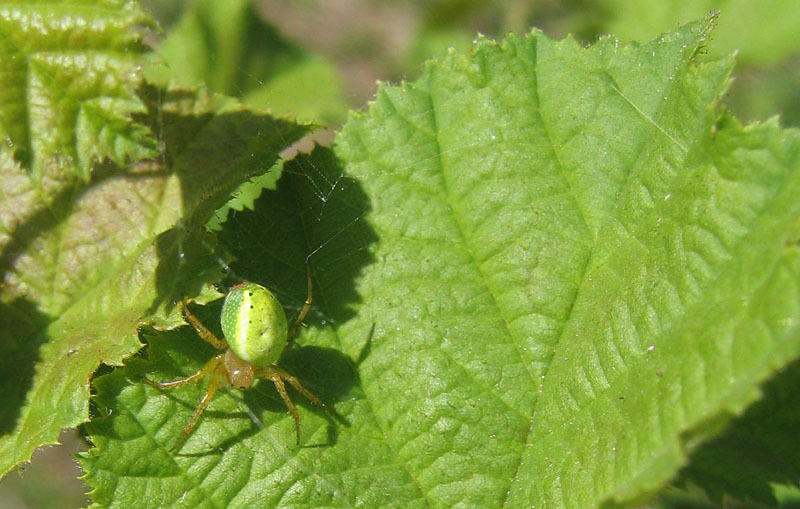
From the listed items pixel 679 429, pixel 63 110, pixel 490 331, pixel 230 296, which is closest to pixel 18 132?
pixel 63 110

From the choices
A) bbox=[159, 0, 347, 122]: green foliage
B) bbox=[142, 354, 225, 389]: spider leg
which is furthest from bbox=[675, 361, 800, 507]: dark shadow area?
bbox=[159, 0, 347, 122]: green foliage

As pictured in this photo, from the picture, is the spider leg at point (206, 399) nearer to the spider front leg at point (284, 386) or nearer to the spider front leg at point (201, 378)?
the spider front leg at point (201, 378)

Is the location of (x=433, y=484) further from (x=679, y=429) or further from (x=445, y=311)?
(x=679, y=429)

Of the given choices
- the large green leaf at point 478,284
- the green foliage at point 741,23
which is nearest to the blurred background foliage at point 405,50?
the green foliage at point 741,23

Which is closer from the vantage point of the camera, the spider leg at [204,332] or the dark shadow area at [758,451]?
the dark shadow area at [758,451]

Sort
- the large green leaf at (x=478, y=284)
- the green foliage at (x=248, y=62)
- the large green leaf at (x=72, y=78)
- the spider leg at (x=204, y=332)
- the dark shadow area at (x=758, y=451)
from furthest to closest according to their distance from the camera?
the green foliage at (x=248, y=62) < the spider leg at (x=204, y=332) < the large green leaf at (x=72, y=78) < the large green leaf at (x=478, y=284) < the dark shadow area at (x=758, y=451)

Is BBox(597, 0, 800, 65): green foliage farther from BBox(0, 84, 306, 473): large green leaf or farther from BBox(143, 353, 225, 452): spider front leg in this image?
BBox(143, 353, 225, 452): spider front leg
